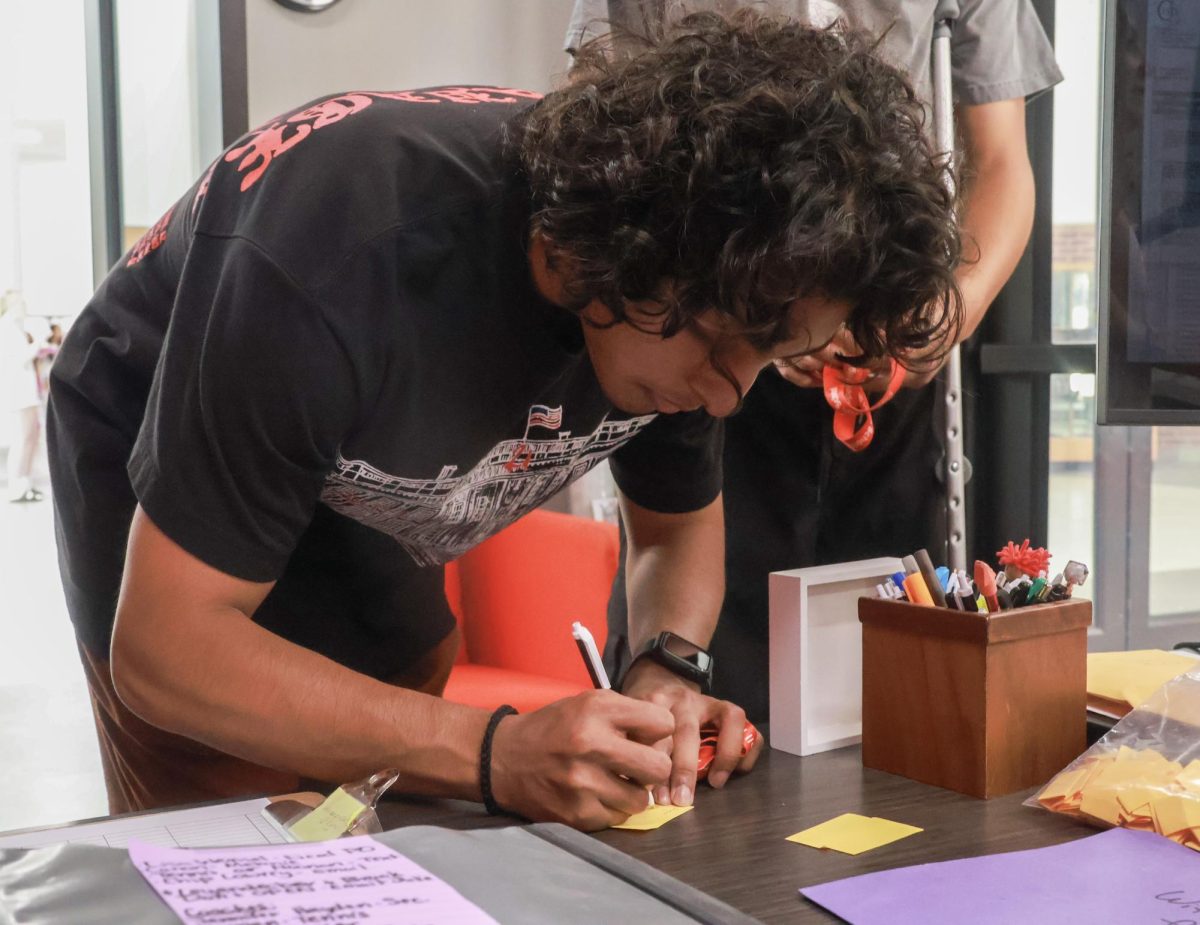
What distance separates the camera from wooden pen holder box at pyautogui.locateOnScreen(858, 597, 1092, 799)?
0.87 metres

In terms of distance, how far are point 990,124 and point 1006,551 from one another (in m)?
0.72

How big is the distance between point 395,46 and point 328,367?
8.87 feet

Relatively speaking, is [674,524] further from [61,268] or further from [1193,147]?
[61,268]

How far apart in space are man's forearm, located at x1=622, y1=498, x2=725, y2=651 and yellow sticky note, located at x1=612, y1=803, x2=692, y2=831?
32cm

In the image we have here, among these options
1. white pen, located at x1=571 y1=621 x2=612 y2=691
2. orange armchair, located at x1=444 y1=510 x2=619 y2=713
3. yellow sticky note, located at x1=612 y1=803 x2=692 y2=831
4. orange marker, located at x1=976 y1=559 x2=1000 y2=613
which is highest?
orange marker, located at x1=976 y1=559 x2=1000 y2=613

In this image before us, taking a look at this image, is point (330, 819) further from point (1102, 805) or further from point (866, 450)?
point (866, 450)

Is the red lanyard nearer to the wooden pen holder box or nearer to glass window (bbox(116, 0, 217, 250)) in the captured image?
the wooden pen holder box

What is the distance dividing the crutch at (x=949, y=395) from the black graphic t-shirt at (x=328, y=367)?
1.60 feet

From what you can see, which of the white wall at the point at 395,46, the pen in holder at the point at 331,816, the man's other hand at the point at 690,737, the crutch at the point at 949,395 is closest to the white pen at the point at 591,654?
the man's other hand at the point at 690,737

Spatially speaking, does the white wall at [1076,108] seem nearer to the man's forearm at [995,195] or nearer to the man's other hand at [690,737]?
the man's forearm at [995,195]

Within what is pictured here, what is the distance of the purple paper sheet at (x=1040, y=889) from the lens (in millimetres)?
657

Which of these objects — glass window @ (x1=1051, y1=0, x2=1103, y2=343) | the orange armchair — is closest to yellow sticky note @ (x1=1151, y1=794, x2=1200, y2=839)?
the orange armchair

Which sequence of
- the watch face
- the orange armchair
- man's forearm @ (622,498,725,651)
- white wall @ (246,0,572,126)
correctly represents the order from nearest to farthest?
the watch face < man's forearm @ (622,498,725,651) < the orange armchair < white wall @ (246,0,572,126)

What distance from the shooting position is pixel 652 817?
845 mm
